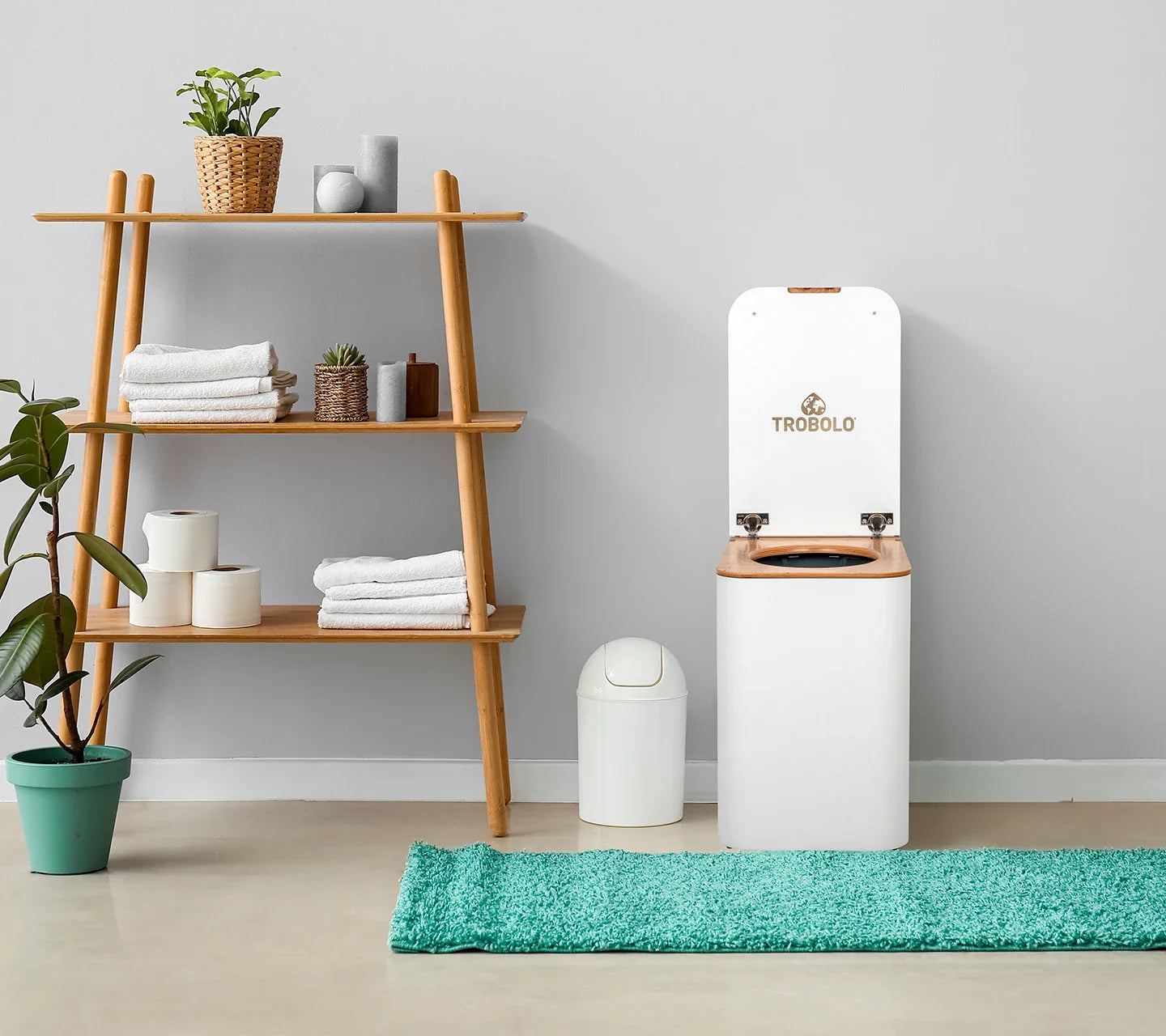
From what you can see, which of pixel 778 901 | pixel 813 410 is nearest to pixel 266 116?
pixel 813 410

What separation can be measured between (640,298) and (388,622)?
905 millimetres

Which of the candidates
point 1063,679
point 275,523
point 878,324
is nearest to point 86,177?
point 275,523

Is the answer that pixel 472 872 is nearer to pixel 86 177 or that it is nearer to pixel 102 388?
pixel 102 388

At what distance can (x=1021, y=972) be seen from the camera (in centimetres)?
208

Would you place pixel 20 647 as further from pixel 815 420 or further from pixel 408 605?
pixel 815 420

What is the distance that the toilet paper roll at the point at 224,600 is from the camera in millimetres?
2729

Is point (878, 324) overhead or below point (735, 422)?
overhead

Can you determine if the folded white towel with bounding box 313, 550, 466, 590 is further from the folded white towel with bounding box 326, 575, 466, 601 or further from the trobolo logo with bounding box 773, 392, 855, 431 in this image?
the trobolo logo with bounding box 773, 392, 855, 431

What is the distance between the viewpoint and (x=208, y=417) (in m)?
2.70

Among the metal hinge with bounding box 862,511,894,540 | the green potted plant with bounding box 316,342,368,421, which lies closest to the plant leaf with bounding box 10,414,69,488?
the green potted plant with bounding box 316,342,368,421

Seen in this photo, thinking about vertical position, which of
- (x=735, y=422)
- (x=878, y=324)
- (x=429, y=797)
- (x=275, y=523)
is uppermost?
(x=878, y=324)

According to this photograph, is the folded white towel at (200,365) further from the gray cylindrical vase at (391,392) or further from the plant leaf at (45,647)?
the plant leaf at (45,647)

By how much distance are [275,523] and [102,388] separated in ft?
1.59

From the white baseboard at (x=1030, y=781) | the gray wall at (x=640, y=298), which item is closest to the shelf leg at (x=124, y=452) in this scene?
the gray wall at (x=640, y=298)
